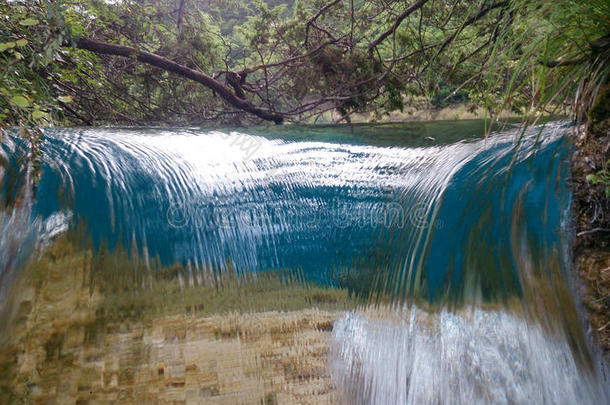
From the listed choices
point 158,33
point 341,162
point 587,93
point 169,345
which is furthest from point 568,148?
point 158,33

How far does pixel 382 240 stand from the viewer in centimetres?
209

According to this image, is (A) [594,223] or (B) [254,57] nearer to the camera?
(A) [594,223]

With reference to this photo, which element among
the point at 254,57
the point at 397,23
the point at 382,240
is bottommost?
the point at 382,240

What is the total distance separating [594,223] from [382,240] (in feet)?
2.72

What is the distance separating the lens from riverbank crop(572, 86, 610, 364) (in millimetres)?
1612

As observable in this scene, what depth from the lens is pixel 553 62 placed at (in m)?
1.79

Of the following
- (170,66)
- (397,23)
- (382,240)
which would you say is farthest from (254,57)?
(382,240)

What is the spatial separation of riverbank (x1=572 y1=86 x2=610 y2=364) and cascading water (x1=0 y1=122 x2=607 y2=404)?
6 cm

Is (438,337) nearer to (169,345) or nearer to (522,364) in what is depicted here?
(522,364)

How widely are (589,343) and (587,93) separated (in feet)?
3.05

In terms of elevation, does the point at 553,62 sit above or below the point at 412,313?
above

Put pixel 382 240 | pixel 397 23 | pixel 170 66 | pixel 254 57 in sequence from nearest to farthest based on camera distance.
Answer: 1. pixel 382 240
2. pixel 397 23
3. pixel 170 66
4. pixel 254 57

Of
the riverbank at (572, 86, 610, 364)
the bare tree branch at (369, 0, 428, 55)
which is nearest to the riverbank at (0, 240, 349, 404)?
the riverbank at (572, 86, 610, 364)

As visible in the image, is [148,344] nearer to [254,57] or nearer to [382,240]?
[382,240]
